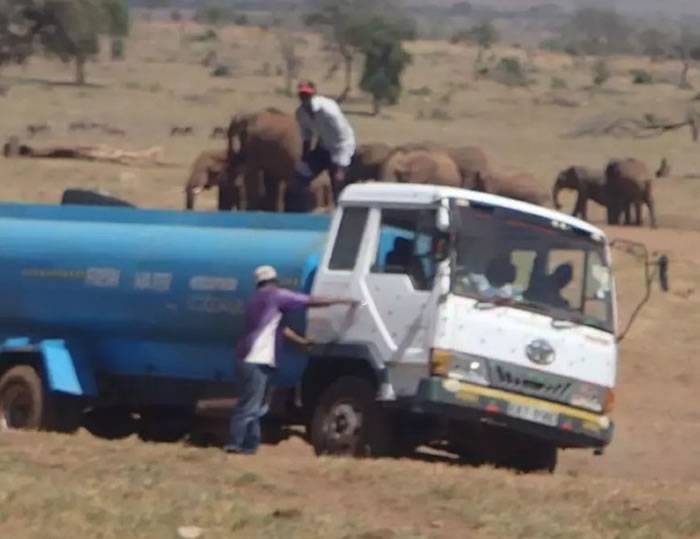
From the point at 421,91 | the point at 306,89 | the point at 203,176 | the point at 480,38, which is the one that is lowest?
the point at 480,38

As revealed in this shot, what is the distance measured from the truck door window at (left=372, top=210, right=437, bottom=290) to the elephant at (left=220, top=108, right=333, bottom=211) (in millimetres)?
13580

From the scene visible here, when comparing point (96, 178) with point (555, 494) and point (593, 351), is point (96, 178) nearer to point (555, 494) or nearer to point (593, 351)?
point (593, 351)

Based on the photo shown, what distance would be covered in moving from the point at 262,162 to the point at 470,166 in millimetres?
6528

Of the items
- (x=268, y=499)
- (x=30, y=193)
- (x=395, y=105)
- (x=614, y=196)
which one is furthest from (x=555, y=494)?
(x=395, y=105)

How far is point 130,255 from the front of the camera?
17859 millimetres

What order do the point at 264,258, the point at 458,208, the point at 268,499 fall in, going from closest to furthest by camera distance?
the point at 268,499 < the point at 458,208 < the point at 264,258

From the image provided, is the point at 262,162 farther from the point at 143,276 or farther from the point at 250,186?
the point at 143,276

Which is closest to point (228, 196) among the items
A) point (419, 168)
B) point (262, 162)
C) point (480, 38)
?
point (262, 162)

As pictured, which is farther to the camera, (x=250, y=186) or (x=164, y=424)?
(x=250, y=186)

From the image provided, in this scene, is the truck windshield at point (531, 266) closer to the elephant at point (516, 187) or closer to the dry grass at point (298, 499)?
the dry grass at point (298, 499)

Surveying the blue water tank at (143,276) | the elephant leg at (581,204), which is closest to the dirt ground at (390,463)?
the blue water tank at (143,276)

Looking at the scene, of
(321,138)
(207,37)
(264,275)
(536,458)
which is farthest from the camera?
(207,37)

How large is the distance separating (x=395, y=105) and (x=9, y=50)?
13.8 m

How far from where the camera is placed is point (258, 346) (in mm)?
16047
